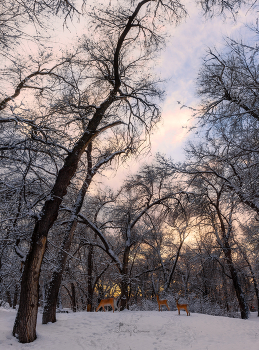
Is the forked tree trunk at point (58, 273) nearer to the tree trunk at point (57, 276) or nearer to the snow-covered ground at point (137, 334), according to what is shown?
the tree trunk at point (57, 276)

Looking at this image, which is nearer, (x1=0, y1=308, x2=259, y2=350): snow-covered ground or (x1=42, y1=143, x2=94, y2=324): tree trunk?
(x1=0, y1=308, x2=259, y2=350): snow-covered ground

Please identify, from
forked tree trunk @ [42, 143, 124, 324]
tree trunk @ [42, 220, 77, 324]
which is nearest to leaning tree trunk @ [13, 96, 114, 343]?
forked tree trunk @ [42, 143, 124, 324]

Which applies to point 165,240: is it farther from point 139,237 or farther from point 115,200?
point 115,200

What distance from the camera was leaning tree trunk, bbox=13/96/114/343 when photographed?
Result: 537 centimetres

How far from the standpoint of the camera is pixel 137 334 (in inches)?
278

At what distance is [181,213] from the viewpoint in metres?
13.6

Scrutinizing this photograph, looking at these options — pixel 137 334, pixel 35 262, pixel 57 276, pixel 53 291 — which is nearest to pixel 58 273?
pixel 57 276

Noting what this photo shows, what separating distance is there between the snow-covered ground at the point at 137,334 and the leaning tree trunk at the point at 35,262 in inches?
11.4

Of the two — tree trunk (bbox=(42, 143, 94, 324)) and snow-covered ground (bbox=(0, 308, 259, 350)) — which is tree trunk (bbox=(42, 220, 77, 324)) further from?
snow-covered ground (bbox=(0, 308, 259, 350))

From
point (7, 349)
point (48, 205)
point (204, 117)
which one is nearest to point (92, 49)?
point (204, 117)

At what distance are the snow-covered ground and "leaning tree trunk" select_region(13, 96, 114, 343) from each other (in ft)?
0.95

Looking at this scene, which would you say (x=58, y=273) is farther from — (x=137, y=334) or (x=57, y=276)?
(x=137, y=334)

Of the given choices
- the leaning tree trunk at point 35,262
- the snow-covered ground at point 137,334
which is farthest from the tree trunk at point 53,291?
the leaning tree trunk at point 35,262

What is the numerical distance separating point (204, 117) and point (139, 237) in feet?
37.4
